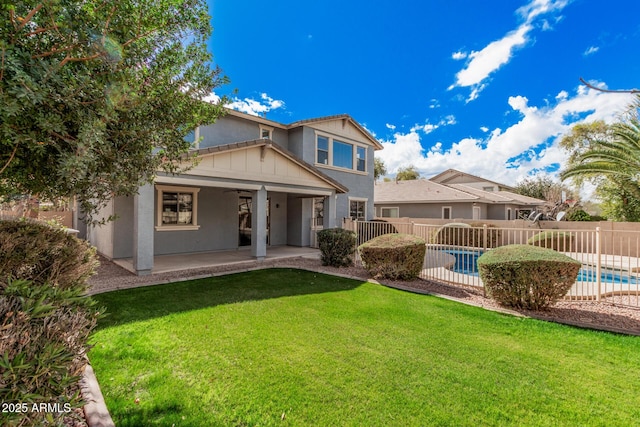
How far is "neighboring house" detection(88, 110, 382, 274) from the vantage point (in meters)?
10.2

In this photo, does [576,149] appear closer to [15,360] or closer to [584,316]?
[584,316]

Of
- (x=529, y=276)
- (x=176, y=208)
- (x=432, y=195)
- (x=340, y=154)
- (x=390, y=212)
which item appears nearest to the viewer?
(x=529, y=276)

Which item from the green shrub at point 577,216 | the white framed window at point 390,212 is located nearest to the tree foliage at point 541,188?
the green shrub at point 577,216

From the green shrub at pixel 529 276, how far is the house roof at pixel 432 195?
65.0ft

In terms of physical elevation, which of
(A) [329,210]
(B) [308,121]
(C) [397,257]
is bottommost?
(C) [397,257]

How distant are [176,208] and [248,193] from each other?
11.2 feet

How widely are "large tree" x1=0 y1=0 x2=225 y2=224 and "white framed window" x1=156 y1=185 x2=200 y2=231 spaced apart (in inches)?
376

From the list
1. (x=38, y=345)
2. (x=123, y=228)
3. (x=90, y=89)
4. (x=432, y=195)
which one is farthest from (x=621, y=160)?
(x=123, y=228)

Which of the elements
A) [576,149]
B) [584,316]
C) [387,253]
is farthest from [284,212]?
[576,149]

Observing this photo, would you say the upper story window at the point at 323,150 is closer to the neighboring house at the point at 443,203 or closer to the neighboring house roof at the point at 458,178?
the neighboring house at the point at 443,203

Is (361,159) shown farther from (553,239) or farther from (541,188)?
(541,188)

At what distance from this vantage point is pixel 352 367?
12.9 ft

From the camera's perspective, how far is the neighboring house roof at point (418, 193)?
25.7 metres

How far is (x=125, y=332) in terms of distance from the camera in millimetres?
4914
